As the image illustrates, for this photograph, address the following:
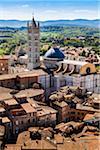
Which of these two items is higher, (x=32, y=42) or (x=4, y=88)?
(x=32, y=42)

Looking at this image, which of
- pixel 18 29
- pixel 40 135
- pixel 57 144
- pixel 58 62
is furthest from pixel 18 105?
pixel 18 29

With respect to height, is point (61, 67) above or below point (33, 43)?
below

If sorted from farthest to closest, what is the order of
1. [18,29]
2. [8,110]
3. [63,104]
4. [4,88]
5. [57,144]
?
[18,29], [4,88], [63,104], [8,110], [57,144]

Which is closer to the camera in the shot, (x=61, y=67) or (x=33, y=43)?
(x=61, y=67)

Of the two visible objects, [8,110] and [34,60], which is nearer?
[8,110]

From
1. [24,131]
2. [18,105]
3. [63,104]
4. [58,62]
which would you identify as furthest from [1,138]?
[58,62]

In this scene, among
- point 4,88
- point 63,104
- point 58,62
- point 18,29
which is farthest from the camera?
point 18,29

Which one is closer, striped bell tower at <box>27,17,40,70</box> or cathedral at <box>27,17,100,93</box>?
cathedral at <box>27,17,100,93</box>

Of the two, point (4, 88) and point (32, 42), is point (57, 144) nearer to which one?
point (4, 88)

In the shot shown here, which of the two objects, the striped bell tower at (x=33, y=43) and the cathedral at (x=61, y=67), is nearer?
the cathedral at (x=61, y=67)

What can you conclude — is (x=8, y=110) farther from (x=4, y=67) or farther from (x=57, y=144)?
(x=4, y=67)
